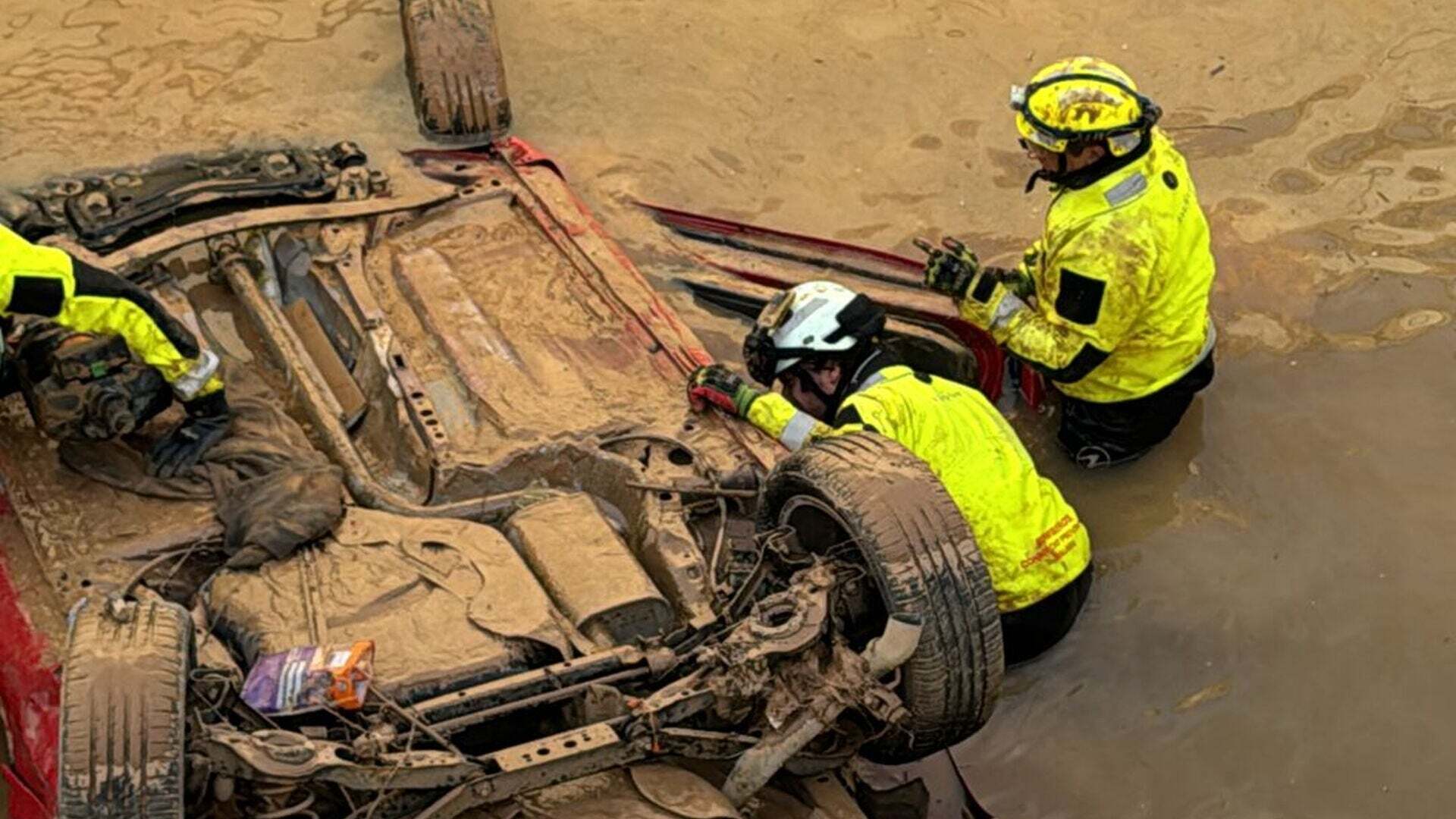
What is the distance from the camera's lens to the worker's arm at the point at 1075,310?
6520 millimetres

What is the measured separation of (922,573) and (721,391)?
1.49m

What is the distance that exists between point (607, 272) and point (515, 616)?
212 cm

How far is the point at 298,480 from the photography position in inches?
221

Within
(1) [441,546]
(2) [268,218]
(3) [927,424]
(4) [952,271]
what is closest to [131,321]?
(2) [268,218]

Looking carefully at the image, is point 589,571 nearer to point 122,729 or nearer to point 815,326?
point 815,326

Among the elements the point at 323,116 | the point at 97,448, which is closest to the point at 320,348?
the point at 97,448

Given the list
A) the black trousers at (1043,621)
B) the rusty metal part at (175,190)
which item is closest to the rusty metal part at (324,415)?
the rusty metal part at (175,190)

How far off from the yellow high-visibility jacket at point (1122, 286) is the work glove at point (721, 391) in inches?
51.2

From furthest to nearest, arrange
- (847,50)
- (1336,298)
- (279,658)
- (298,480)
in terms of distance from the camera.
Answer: (847,50) < (1336,298) < (298,480) < (279,658)

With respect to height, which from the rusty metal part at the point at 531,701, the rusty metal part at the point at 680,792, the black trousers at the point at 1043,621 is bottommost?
the black trousers at the point at 1043,621

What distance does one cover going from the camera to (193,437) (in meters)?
6.04

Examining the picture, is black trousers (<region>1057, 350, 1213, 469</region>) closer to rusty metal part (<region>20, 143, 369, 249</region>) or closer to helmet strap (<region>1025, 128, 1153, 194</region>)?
helmet strap (<region>1025, 128, 1153, 194</region>)

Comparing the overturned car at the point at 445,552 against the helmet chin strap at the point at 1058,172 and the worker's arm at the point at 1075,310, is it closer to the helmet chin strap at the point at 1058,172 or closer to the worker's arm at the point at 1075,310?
the worker's arm at the point at 1075,310

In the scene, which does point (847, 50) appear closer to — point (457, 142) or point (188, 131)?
point (457, 142)
